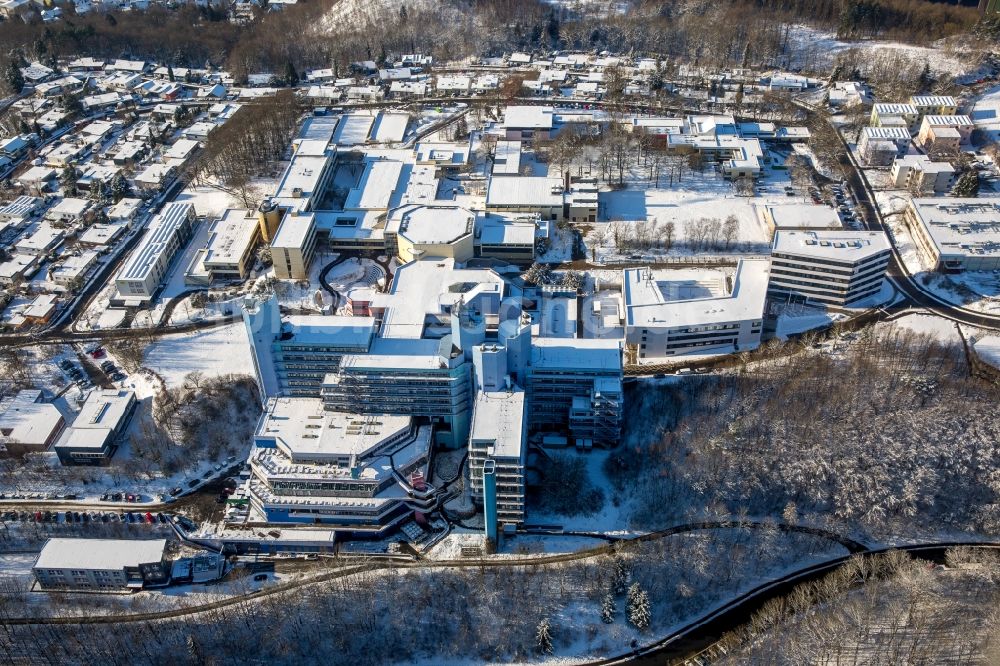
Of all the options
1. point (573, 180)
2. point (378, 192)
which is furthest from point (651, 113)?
point (378, 192)

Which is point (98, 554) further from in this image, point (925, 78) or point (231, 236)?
point (925, 78)

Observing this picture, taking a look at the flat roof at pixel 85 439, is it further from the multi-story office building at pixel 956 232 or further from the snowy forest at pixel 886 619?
the multi-story office building at pixel 956 232

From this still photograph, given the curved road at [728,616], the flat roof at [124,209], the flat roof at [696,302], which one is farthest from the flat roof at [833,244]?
the flat roof at [124,209]

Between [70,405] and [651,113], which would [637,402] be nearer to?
[70,405]

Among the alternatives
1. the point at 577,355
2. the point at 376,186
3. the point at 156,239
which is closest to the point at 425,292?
the point at 577,355

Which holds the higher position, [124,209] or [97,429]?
[124,209]

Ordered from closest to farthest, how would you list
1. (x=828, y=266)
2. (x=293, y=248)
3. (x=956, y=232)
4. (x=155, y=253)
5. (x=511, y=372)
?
(x=511, y=372) → (x=828, y=266) → (x=293, y=248) → (x=956, y=232) → (x=155, y=253)
